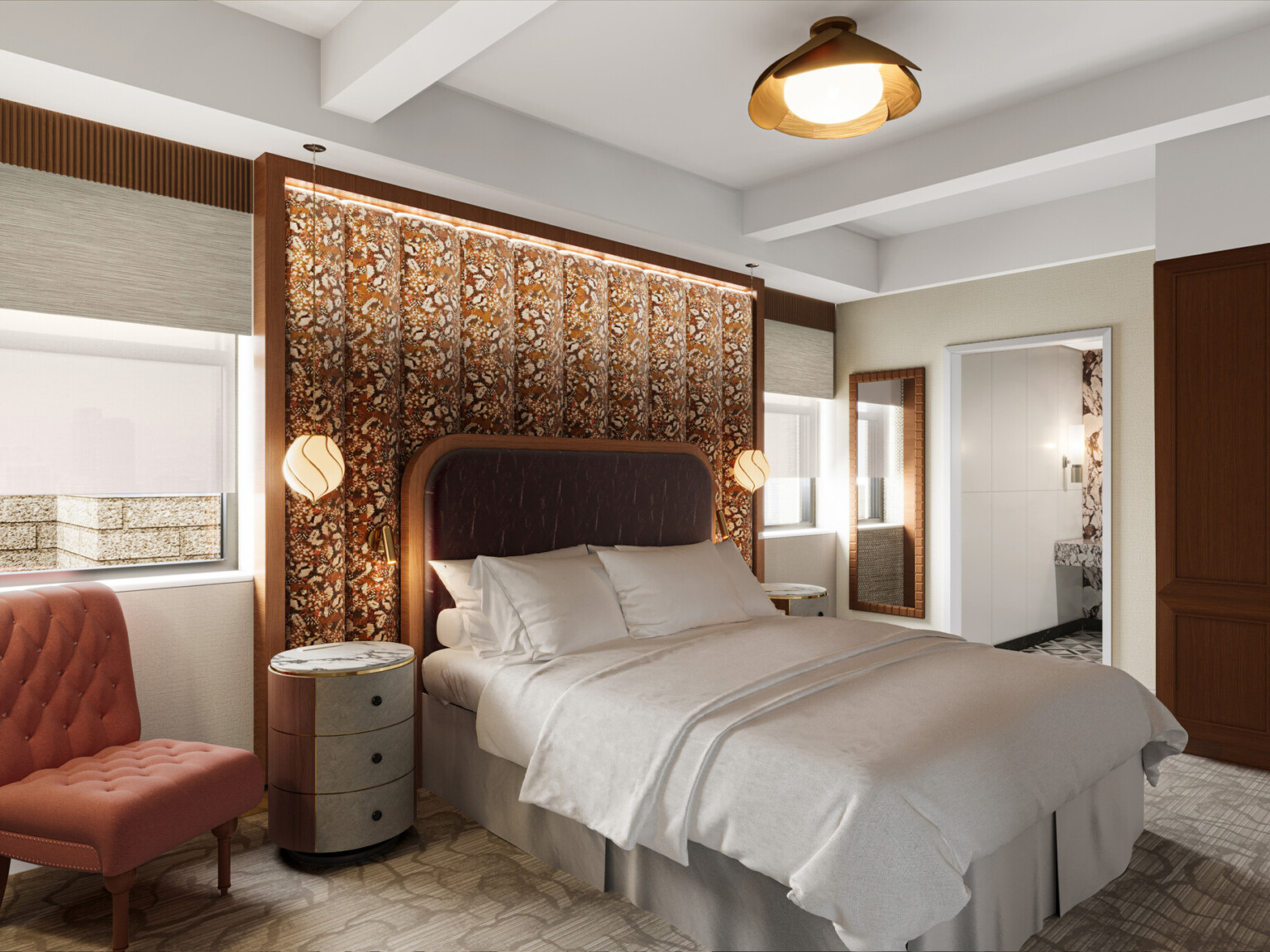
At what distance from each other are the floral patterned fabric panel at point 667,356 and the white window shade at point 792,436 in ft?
3.12

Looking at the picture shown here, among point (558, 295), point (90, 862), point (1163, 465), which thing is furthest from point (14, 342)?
point (1163, 465)

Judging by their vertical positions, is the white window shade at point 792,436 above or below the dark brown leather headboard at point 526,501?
above

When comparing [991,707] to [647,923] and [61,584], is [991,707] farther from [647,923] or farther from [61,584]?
[61,584]

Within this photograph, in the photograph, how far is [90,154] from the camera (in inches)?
117

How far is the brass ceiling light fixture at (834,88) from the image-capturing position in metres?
2.71

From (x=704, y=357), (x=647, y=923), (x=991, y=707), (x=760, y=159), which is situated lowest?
(x=647, y=923)

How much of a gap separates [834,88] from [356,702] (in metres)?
2.68

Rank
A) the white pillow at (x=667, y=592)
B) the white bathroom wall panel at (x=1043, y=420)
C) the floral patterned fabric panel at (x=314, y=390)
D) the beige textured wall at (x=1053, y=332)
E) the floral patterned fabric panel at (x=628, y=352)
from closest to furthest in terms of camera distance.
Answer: the floral patterned fabric panel at (x=314, y=390), the white pillow at (x=667, y=592), the floral patterned fabric panel at (x=628, y=352), the beige textured wall at (x=1053, y=332), the white bathroom wall panel at (x=1043, y=420)

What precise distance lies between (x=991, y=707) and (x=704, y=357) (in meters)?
2.98

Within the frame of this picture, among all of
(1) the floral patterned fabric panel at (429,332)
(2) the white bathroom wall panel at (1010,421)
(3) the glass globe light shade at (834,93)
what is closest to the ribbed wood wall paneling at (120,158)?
(1) the floral patterned fabric panel at (429,332)

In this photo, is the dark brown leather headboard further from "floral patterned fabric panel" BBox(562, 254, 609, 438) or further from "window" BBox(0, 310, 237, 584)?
"window" BBox(0, 310, 237, 584)

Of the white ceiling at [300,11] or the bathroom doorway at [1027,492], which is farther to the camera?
the bathroom doorway at [1027,492]

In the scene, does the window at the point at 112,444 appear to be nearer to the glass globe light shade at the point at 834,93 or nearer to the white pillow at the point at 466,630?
the white pillow at the point at 466,630

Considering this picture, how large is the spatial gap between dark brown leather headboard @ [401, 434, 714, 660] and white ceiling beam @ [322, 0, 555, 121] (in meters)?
1.37
